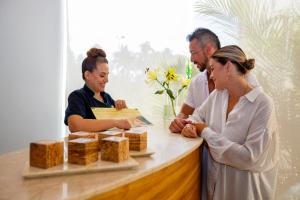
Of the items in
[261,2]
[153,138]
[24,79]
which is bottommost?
[153,138]

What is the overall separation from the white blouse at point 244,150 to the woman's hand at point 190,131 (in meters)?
0.06

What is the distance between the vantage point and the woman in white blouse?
1.77m

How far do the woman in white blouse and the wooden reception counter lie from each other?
25 cm

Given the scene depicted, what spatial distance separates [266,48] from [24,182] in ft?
9.36

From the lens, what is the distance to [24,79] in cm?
382

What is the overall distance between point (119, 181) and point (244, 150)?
3.38 ft

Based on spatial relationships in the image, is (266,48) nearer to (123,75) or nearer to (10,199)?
(123,75)

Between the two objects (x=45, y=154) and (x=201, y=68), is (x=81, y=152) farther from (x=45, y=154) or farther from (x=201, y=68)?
(x=201, y=68)

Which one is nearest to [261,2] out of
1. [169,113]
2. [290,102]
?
[290,102]

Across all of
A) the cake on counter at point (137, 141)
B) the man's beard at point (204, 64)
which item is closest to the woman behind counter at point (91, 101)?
the cake on counter at point (137, 141)

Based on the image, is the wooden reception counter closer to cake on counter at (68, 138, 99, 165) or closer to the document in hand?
cake on counter at (68, 138, 99, 165)

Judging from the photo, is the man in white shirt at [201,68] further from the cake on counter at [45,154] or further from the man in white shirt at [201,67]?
the cake on counter at [45,154]

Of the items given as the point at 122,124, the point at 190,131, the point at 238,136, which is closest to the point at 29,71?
the point at 122,124

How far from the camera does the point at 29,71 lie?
383 centimetres
